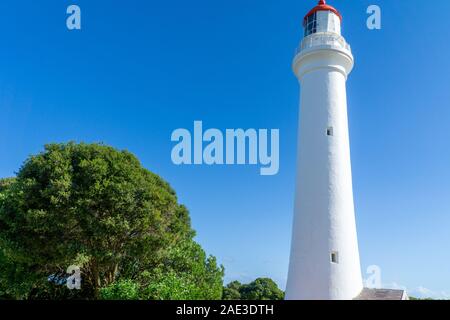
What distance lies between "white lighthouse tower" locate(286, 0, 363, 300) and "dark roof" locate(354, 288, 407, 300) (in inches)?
11.7

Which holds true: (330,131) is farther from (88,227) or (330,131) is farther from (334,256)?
(88,227)

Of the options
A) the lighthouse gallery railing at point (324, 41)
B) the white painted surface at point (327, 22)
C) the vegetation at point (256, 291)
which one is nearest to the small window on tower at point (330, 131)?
the lighthouse gallery railing at point (324, 41)

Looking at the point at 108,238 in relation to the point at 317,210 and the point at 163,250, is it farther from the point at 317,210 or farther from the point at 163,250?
the point at 317,210

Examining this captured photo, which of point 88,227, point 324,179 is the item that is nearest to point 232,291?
point 88,227

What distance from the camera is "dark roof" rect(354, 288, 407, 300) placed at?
45.6ft

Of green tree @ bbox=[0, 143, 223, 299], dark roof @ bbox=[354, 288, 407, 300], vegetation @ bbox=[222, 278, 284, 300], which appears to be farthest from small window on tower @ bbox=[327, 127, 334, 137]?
vegetation @ bbox=[222, 278, 284, 300]

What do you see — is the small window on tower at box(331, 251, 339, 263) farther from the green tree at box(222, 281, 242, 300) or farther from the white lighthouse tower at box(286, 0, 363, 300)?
the green tree at box(222, 281, 242, 300)

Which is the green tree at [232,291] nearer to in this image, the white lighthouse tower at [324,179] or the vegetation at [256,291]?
the vegetation at [256,291]

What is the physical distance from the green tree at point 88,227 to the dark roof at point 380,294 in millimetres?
6934
